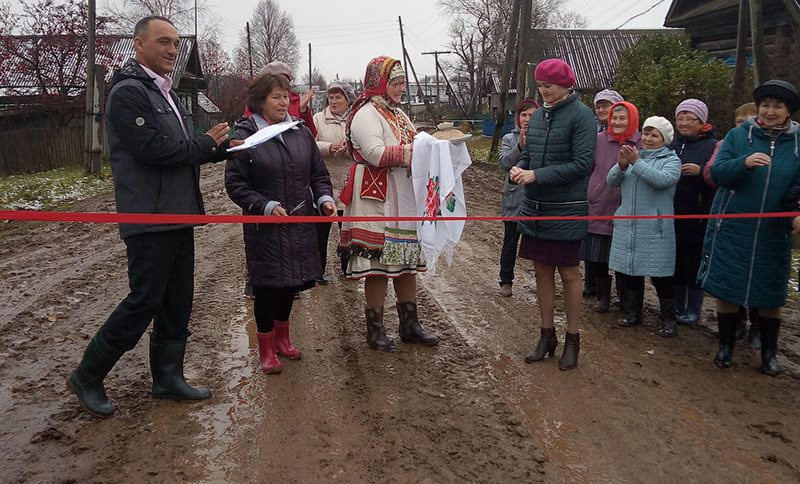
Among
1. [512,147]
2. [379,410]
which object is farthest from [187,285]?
[512,147]

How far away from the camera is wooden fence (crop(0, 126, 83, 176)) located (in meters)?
19.2

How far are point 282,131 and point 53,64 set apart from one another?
78.9ft

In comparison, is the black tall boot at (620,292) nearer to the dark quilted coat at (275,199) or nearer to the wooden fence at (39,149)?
the dark quilted coat at (275,199)

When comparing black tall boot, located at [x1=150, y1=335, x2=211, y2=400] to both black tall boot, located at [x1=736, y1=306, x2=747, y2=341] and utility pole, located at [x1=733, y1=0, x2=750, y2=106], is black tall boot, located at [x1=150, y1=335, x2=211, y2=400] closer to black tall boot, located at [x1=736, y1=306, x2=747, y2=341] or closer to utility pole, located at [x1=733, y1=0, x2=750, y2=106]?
black tall boot, located at [x1=736, y1=306, x2=747, y2=341]

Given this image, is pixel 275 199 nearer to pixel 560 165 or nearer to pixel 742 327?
pixel 560 165

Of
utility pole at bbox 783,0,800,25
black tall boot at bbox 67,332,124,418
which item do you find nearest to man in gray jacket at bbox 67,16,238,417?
black tall boot at bbox 67,332,124,418

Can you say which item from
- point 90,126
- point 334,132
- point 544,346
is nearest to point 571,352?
point 544,346

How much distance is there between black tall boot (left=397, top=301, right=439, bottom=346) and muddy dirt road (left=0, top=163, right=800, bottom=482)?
0.07 m

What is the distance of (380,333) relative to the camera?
4.63 metres

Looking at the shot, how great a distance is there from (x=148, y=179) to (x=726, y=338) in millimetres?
3706

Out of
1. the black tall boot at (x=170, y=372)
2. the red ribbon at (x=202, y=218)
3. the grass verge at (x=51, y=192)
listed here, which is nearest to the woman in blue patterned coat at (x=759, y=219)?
the red ribbon at (x=202, y=218)

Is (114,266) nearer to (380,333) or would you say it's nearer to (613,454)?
(380,333)

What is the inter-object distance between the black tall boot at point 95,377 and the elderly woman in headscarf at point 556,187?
2.52 m

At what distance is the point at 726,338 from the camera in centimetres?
437
